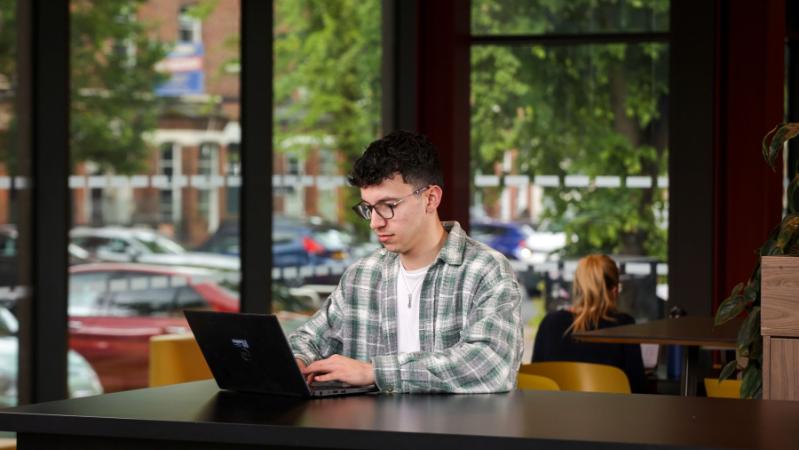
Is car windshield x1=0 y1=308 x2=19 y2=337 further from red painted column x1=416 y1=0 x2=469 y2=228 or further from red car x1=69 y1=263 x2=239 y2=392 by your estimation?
red painted column x1=416 y1=0 x2=469 y2=228

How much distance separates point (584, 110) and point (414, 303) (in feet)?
19.2

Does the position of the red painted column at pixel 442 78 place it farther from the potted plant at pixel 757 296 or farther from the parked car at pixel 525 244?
the potted plant at pixel 757 296

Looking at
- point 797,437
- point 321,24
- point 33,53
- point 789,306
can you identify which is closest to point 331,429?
point 797,437

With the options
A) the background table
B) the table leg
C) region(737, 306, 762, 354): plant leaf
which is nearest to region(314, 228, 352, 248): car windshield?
the background table

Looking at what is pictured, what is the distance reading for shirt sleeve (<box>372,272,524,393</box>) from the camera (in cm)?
310

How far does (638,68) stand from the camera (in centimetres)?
902

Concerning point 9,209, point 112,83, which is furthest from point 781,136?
point 112,83

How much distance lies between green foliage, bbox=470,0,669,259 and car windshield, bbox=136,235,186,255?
2.95 metres

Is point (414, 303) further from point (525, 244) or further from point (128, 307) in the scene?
point (525, 244)

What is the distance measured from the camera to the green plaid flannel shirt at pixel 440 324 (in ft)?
10.2

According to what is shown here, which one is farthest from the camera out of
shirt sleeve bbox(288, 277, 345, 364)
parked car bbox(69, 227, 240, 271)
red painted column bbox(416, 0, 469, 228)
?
red painted column bbox(416, 0, 469, 228)

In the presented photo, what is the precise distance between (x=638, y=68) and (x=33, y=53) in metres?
4.75

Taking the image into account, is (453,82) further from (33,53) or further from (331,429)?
(331,429)

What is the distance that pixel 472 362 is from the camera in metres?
3.14
